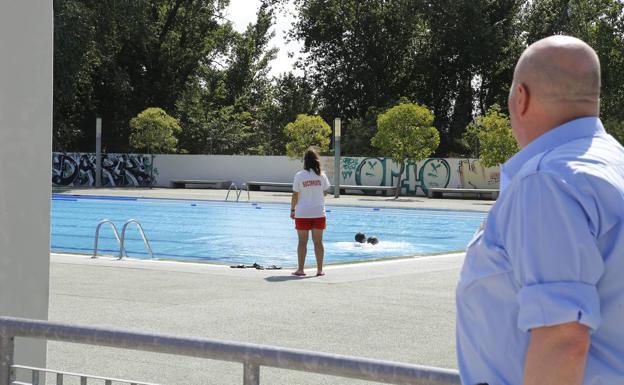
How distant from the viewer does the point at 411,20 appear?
59.5 meters

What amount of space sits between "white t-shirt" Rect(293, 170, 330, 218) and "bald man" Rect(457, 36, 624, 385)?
11213 millimetres

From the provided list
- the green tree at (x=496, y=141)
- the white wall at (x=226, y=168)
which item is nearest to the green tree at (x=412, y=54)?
the white wall at (x=226, y=168)

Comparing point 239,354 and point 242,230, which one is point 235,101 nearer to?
point 242,230

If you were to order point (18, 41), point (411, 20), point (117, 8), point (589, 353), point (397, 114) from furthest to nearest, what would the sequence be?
1. point (411, 20)
2. point (117, 8)
3. point (397, 114)
4. point (18, 41)
5. point (589, 353)

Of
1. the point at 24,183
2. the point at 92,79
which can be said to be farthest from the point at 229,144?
the point at 24,183

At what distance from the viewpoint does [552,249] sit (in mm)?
1889

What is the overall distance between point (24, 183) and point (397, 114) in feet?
122

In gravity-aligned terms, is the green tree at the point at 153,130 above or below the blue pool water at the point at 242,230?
above

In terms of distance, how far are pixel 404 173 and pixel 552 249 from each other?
44.7m

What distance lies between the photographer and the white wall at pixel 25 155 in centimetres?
502

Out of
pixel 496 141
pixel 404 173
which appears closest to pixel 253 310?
pixel 496 141

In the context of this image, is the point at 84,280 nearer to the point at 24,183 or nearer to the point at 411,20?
the point at 24,183

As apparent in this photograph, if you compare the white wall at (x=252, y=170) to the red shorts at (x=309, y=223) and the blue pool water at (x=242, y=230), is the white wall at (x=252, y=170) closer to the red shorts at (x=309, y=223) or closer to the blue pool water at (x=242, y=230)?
the blue pool water at (x=242, y=230)

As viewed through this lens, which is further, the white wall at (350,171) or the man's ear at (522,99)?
the white wall at (350,171)
